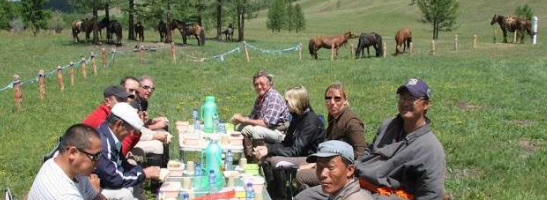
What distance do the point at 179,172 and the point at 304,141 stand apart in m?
1.65

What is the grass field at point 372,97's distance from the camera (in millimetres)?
9250

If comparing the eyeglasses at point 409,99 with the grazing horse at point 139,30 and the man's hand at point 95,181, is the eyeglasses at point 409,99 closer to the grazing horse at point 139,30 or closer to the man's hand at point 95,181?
the man's hand at point 95,181

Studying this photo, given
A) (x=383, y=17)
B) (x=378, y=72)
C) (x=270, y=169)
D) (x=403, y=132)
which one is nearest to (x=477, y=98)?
(x=378, y=72)

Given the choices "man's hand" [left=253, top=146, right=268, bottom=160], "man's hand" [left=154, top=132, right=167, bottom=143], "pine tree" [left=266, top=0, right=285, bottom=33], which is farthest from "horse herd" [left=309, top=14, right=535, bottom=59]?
"pine tree" [left=266, top=0, right=285, bottom=33]

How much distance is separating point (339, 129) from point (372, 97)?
32.0 feet

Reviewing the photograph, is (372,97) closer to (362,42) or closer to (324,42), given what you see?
(362,42)

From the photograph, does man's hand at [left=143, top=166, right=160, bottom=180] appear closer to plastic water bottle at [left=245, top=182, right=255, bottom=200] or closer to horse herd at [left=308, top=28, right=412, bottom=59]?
plastic water bottle at [left=245, top=182, right=255, bottom=200]

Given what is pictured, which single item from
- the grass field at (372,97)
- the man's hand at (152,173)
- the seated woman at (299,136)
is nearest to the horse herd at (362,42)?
the grass field at (372,97)

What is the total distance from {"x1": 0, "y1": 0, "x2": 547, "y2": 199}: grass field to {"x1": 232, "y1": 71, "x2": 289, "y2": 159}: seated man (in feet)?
8.30

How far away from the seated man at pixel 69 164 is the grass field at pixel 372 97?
166 inches

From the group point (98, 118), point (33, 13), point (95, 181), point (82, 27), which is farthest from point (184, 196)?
point (33, 13)

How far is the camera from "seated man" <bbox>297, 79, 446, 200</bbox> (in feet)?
17.1

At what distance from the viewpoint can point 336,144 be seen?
4543mm

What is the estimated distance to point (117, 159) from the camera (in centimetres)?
602
